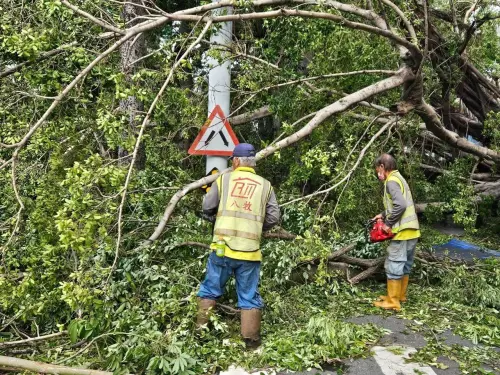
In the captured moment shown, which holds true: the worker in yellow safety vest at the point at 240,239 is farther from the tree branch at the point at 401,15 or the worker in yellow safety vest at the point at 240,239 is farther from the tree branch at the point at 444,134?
the tree branch at the point at 444,134

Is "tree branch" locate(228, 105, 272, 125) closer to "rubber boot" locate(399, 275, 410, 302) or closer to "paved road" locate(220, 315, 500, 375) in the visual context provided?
"rubber boot" locate(399, 275, 410, 302)

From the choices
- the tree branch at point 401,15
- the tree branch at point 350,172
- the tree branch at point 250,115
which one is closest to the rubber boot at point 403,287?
the tree branch at point 350,172

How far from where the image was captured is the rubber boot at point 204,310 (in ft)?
13.2

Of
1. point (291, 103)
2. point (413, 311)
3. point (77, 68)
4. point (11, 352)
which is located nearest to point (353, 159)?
point (291, 103)

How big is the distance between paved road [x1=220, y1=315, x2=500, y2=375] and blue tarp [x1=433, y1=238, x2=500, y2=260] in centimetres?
342

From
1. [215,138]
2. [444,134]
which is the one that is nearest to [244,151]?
[215,138]

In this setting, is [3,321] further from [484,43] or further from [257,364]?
[484,43]

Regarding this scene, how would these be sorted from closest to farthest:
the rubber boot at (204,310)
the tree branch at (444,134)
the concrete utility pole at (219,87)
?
the rubber boot at (204,310) < the concrete utility pole at (219,87) < the tree branch at (444,134)

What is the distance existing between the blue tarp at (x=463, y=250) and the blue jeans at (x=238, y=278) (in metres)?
4.65

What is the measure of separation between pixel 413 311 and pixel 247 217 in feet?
7.83

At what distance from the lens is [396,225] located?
16.5 feet

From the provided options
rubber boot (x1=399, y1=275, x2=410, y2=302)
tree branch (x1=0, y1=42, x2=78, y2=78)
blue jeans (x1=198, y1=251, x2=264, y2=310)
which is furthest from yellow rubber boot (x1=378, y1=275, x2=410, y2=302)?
tree branch (x1=0, y1=42, x2=78, y2=78)

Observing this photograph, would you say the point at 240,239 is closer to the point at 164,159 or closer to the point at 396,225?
the point at 396,225

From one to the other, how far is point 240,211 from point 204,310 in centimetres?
95
